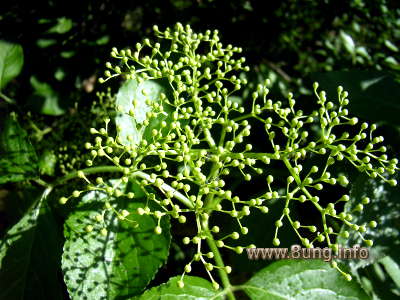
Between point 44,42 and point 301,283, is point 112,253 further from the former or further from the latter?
point 44,42

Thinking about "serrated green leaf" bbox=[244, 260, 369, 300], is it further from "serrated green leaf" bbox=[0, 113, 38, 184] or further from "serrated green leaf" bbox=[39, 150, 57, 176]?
"serrated green leaf" bbox=[39, 150, 57, 176]

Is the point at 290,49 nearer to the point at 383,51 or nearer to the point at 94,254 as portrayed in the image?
the point at 383,51

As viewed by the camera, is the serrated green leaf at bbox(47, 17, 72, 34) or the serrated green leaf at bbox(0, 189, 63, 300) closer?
the serrated green leaf at bbox(0, 189, 63, 300)

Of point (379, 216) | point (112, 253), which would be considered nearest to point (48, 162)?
point (112, 253)

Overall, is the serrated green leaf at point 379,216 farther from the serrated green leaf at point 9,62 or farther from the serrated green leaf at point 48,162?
the serrated green leaf at point 9,62

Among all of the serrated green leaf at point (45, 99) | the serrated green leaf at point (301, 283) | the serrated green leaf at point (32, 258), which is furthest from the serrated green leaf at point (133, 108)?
the serrated green leaf at point (45, 99)

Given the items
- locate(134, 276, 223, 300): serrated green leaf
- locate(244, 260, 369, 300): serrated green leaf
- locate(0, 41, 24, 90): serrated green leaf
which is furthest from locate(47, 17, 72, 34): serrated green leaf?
locate(244, 260, 369, 300): serrated green leaf
